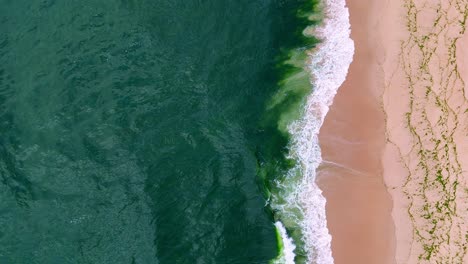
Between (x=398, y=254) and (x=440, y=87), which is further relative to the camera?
(x=440, y=87)

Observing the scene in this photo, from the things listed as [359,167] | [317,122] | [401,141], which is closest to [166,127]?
[317,122]

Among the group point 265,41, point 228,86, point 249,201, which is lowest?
point 249,201

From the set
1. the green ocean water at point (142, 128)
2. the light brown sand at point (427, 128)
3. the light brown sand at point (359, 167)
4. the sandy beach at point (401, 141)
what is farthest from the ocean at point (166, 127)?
the light brown sand at point (427, 128)

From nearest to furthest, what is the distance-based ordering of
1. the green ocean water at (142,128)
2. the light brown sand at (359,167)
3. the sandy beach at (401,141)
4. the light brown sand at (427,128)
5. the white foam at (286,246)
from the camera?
the light brown sand at (427,128)
the sandy beach at (401,141)
the light brown sand at (359,167)
the white foam at (286,246)
the green ocean water at (142,128)

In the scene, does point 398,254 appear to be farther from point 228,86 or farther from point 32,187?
point 32,187

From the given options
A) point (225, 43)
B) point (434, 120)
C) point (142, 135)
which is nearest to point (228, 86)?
point (225, 43)

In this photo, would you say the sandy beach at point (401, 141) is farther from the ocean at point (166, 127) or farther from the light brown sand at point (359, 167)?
the ocean at point (166, 127)

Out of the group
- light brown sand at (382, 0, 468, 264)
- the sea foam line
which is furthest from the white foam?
light brown sand at (382, 0, 468, 264)
